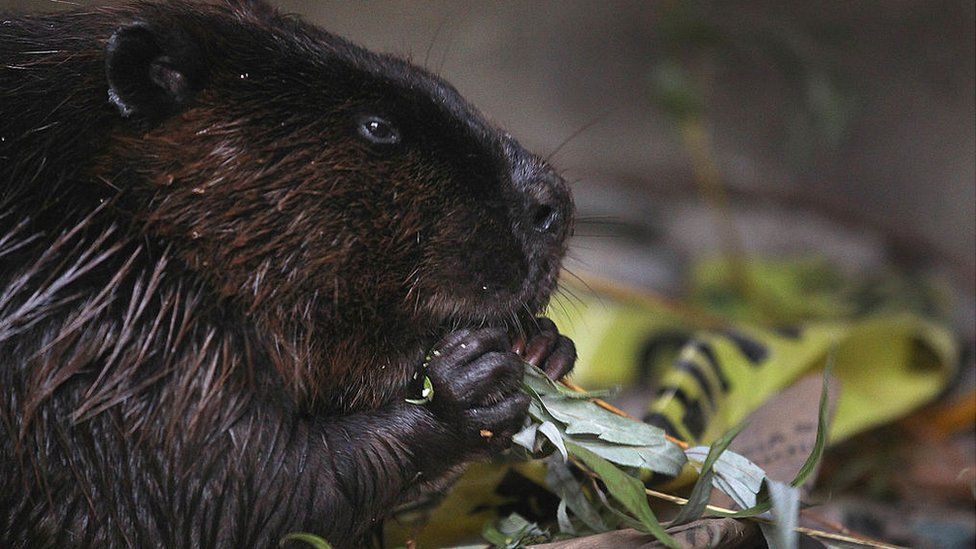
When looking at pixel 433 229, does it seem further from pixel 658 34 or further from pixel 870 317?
pixel 658 34

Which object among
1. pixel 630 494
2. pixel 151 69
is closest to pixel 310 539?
pixel 630 494

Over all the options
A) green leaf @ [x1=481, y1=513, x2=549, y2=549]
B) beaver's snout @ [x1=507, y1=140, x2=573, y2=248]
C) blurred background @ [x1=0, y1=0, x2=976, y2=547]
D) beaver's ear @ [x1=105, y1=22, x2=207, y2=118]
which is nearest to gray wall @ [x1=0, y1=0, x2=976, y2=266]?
blurred background @ [x1=0, y1=0, x2=976, y2=547]

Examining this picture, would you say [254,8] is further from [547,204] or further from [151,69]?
[547,204]

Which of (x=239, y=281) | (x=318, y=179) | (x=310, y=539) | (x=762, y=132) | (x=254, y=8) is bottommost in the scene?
(x=310, y=539)

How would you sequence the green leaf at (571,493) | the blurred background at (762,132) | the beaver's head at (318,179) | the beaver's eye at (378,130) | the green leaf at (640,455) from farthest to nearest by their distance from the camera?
1. the blurred background at (762,132)
2. the green leaf at (571,493)
3. the green leaf at (640,455)
4. the beaver's eye at (378,130)
5. the beaver's head at (318,179)

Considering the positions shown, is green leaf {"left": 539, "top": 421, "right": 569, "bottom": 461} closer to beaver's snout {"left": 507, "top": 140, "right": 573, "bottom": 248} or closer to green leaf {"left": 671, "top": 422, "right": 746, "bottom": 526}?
green leaf {"left": 671, "top": 422, "right": 746, "bottom": 526}

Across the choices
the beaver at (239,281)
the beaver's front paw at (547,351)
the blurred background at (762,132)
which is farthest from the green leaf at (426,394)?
the blurred background at (762,132)

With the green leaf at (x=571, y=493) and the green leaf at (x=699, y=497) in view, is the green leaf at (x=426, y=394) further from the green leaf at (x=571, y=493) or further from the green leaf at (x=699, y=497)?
the green leaf at (x=699, y=497)
